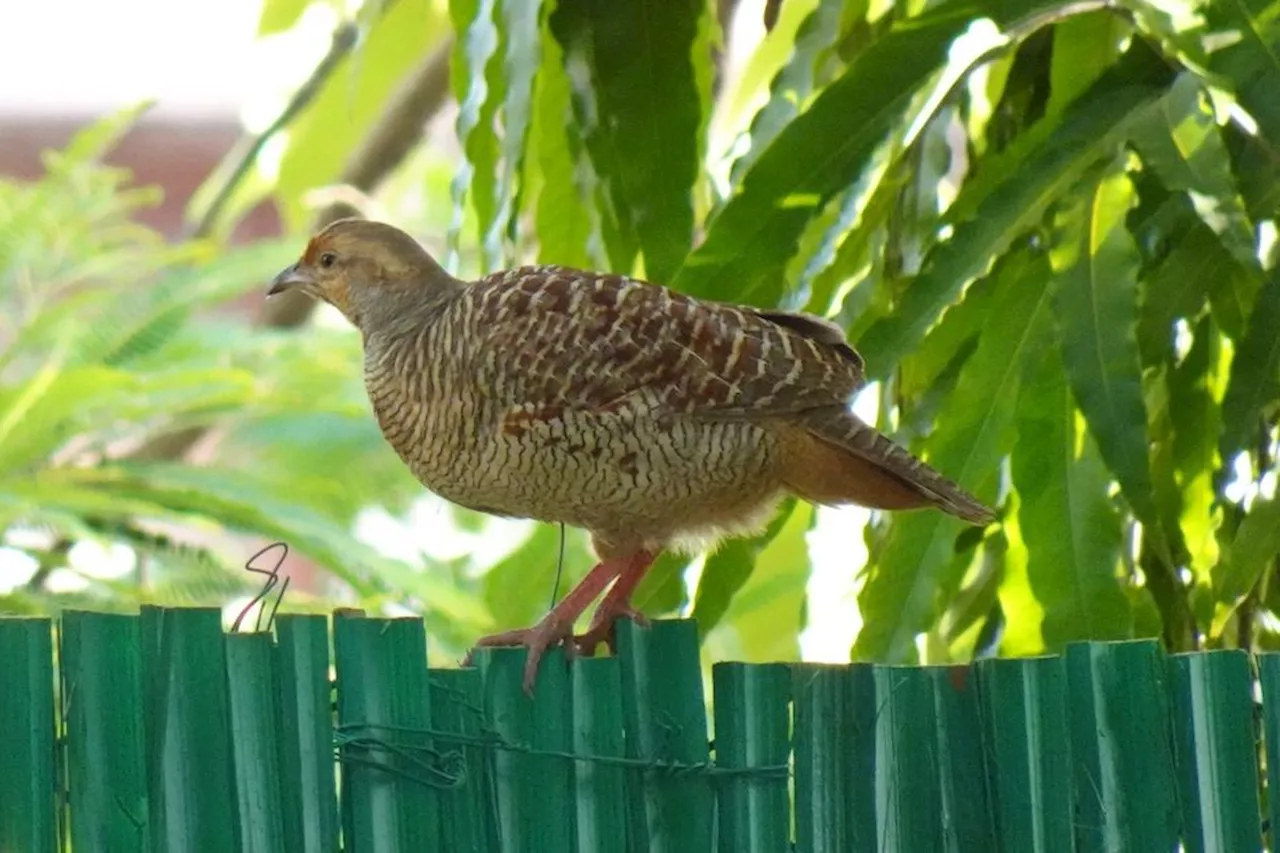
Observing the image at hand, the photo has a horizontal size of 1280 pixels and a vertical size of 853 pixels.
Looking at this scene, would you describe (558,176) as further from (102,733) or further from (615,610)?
(102,733)

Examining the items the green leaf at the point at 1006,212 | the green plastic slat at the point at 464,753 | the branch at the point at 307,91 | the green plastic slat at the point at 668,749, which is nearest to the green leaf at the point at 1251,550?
the green leaf at the point at 1006,212

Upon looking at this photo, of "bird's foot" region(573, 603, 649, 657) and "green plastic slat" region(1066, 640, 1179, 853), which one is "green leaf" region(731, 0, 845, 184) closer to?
"bird's foot" region(573, 603, 649, 657)

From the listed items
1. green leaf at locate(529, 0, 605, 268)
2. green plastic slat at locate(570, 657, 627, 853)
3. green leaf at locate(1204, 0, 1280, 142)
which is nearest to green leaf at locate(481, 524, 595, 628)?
A: green leaf at locate(529, 0, 605, 268)

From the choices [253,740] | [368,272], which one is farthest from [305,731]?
[368,272]

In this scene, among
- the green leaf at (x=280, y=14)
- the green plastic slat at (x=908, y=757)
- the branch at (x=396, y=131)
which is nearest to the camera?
the green plastic slat at (x=908, y=757)

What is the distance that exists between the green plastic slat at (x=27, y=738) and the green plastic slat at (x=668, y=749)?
14.5 inches

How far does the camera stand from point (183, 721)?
1.13 m

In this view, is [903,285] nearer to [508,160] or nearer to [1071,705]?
[508,160]

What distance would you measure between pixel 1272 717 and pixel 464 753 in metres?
0.52

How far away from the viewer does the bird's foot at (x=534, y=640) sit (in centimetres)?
122

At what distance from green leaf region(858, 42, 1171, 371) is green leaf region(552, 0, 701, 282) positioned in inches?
12.1

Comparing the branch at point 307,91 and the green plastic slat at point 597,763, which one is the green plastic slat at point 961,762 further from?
the branch at point 307,91

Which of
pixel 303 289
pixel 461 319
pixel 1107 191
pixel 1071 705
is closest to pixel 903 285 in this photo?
pixel 1107 191

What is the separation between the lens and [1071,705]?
1197 millimetres
